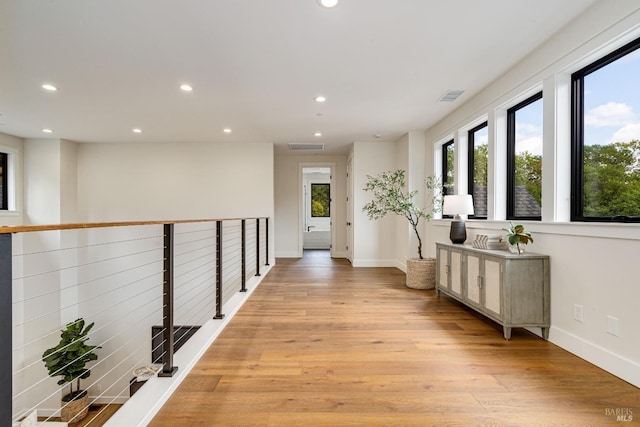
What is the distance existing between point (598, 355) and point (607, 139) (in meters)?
1.51

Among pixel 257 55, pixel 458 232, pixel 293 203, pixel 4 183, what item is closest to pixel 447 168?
pixel 458 232

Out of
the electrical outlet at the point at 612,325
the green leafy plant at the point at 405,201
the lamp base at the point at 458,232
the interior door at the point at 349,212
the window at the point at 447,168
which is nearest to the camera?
the electrical outlet at the point at 612,325

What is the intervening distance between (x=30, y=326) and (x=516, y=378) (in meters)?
7.30

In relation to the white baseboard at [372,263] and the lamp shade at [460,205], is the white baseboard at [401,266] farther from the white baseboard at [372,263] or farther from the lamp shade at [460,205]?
the lamp shade at [460,205]

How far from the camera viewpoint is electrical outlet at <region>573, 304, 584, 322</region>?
7.45ft

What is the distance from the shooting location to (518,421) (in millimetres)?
1586

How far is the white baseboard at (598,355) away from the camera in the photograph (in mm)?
1910

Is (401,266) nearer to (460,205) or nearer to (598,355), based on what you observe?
(460,205)

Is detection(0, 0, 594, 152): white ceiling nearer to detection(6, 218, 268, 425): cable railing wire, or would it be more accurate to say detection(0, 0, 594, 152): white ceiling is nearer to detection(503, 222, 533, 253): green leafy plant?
detection(503, 222, 533, 253): green leafy plant

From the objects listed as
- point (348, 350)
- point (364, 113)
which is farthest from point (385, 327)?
point (364, 113)

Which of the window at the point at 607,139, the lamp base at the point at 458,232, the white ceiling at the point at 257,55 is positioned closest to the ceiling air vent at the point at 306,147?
the white ceiling at the point at 257,55

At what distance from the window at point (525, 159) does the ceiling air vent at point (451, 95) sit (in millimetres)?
618

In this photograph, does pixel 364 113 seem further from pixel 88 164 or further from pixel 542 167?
pixel 88 164

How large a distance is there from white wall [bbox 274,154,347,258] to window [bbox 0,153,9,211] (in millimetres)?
4929
